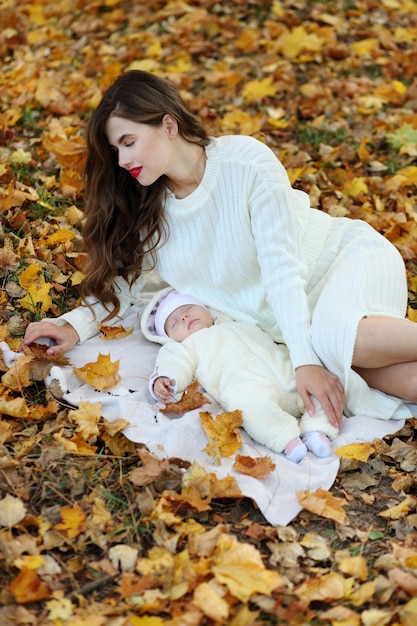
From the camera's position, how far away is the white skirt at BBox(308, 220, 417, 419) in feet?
9.74

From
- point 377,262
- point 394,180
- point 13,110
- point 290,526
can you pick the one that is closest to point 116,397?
point 290,526

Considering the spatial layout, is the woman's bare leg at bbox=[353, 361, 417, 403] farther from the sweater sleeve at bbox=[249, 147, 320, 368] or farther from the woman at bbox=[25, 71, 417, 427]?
the sweater sleeve at bbox=[249, 147, 320, 368]

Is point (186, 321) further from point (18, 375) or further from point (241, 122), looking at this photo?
point (241, 122)

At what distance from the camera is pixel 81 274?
3725 millimetres

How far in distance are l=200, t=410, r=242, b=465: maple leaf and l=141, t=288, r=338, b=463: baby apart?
0.04 meters

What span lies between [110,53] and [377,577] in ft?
15.9

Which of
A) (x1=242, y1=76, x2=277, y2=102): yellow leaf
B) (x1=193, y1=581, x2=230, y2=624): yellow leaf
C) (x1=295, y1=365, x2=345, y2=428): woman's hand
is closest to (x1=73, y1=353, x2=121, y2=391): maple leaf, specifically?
(x1=295, y1=365, x2=345, y2=428): woman's hand

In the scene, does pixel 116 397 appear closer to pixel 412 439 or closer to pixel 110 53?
pixel 412 439

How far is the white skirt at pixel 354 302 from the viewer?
2.97m

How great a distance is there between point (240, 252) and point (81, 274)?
2.85ft

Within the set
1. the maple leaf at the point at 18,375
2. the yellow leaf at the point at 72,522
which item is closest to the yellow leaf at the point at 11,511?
the yellow leaf at the point at 72,522

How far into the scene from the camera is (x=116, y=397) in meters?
3.10

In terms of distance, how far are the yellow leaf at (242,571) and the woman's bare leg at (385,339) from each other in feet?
2.97


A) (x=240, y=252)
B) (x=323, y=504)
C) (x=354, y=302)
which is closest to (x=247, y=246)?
(x=240, y=252)
